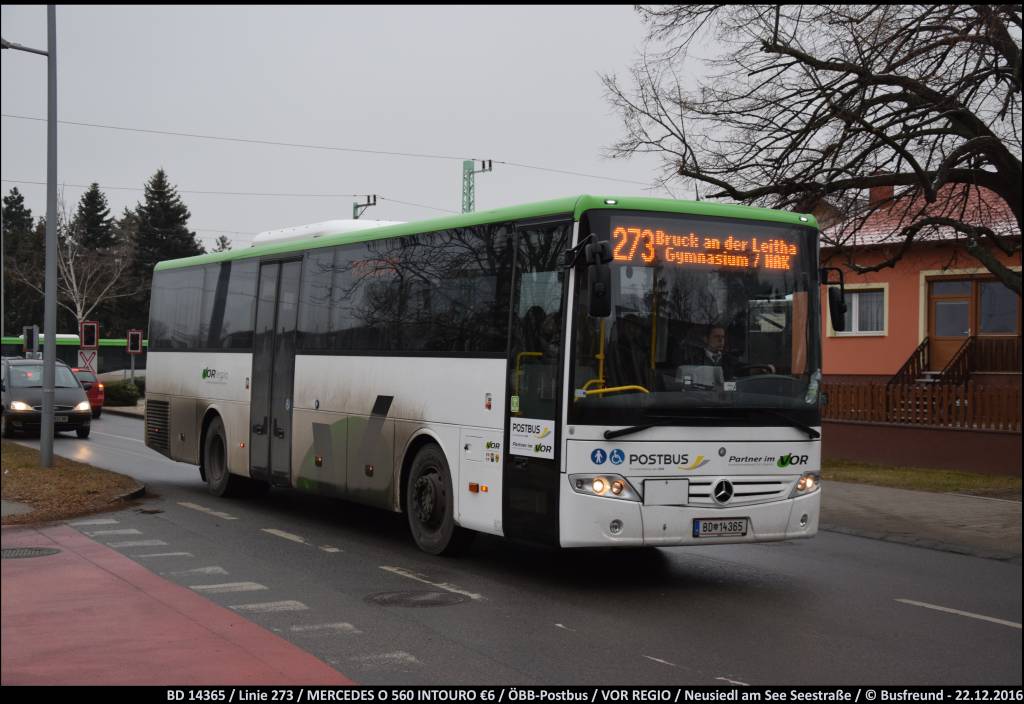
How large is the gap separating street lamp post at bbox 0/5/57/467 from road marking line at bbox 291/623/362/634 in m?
11.5

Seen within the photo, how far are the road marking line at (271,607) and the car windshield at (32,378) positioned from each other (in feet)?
75.7

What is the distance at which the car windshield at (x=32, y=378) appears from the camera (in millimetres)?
30188

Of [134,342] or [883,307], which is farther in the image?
[134,342]

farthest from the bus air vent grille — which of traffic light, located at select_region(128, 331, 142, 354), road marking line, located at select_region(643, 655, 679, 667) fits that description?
traffic light, located at select_region(128, 331, 142, 354)

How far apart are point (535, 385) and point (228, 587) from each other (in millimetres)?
2899

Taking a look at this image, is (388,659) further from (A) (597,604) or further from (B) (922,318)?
(B) (922,318)

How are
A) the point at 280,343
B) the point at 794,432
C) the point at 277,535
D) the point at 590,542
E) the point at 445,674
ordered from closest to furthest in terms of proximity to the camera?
1. the point at 445,674
2. the point at 590,542
3. the point at 794,432
4. the point at 277,535
5. the point at 280,343

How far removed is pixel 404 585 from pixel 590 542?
1548mm

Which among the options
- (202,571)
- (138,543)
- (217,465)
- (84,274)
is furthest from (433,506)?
(84,274)

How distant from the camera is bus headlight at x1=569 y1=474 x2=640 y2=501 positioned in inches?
381

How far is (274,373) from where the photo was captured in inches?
597
